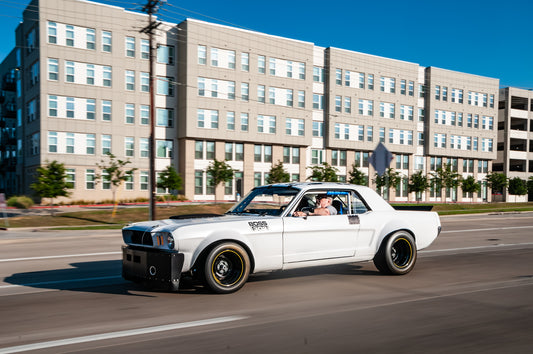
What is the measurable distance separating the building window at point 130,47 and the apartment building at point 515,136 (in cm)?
5926

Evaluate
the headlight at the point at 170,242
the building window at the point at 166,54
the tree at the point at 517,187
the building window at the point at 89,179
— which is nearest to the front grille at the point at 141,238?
the headlight at the point at 170,242

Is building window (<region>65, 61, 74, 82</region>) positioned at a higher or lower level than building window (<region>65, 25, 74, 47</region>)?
lower

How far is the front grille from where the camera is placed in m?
6.19

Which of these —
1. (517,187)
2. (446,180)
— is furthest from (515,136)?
(446,180)

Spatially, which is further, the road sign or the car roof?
the road sign

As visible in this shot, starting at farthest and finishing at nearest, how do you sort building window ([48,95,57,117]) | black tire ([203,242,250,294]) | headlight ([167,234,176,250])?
building window ([48,95,57,117]) < black tire ([203,242,250,294]) < headlight ([167,234,176,250])

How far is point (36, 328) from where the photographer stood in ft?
15.9

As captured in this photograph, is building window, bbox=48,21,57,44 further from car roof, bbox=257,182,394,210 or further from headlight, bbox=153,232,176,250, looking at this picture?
headlight, bbox=153,232,176,250

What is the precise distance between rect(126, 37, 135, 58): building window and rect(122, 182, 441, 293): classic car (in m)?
41.6

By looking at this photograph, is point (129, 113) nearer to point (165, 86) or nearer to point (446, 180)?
point (165, 86)

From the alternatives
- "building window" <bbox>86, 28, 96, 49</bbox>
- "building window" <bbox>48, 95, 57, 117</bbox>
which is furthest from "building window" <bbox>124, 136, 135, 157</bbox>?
"building window" <bbox>86, 28, 96, 49</bbox>

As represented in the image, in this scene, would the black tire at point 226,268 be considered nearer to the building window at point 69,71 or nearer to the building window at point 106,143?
the building window at point 106,143

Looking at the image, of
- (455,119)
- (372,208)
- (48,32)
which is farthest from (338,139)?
(372,208)

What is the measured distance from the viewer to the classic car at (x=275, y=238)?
6.04 metres
